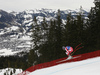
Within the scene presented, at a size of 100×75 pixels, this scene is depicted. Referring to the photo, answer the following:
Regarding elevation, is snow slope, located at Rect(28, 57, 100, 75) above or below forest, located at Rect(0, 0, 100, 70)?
above

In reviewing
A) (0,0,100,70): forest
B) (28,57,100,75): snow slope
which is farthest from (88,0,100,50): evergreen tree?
(28,57,100,75): snow slope

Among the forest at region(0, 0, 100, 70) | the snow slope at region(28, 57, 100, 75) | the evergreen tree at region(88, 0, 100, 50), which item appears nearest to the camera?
the snow slope at region(28, 57, 100, 75)

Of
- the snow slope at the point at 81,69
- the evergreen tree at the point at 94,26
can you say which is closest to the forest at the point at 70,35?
the evergreen tree at the point at 94,26

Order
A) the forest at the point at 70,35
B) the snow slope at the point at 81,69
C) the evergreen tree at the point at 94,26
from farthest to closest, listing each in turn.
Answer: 1. the forest at the point at 70,35
2. the evergreen tree at the point at 94,26
3. the snow slope at the point at 81,69

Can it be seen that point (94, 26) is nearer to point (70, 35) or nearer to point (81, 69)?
point (70, 35)

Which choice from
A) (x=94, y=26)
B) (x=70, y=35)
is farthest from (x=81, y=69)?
(x=94, y=26)

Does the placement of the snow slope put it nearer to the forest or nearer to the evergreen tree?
the forest

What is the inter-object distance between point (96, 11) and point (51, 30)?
41.7 ft

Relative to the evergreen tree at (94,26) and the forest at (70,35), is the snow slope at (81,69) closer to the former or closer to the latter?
the forest at (70,35)

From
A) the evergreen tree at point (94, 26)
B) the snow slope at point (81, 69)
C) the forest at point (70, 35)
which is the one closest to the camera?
the snow slope at point (81, 69)

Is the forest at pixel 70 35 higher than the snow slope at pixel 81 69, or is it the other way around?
the snow slope at pixel 81 69

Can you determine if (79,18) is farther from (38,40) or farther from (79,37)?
(38,40)

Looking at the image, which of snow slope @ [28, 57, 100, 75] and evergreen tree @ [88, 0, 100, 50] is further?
evergreen tree @ [88, 0, 100, 50]

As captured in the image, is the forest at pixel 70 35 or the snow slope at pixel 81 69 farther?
the forest at pixel 70 35
